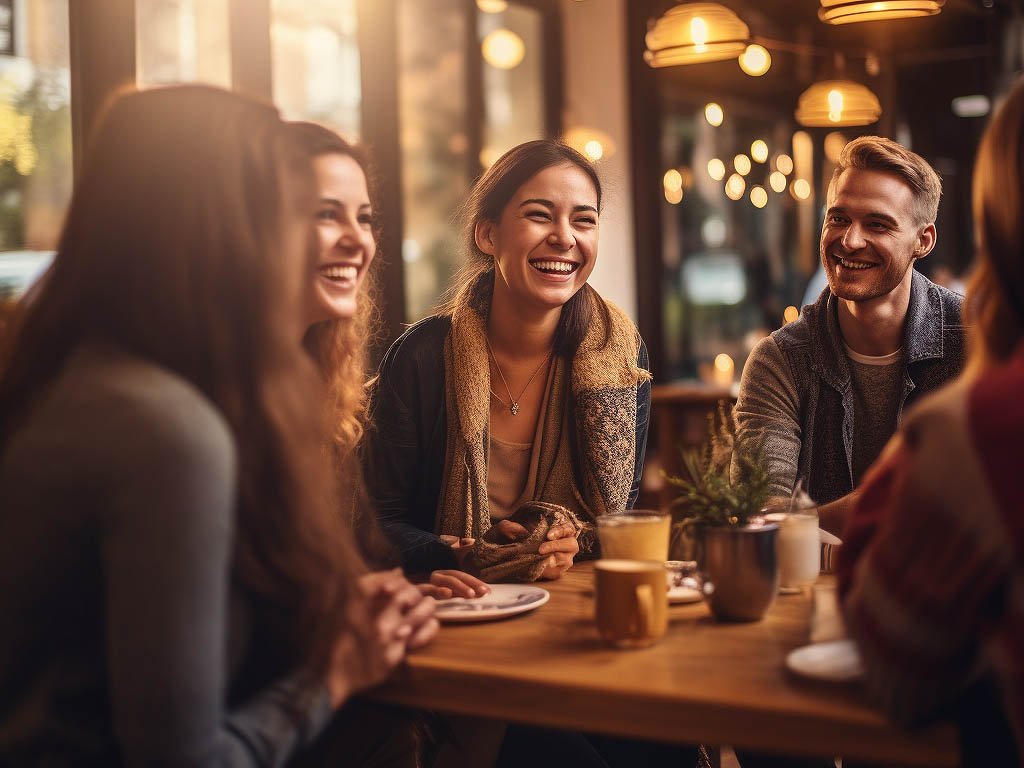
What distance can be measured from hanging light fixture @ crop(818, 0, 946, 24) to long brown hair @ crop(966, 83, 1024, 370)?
2328 millimetres

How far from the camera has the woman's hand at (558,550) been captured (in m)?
1.84

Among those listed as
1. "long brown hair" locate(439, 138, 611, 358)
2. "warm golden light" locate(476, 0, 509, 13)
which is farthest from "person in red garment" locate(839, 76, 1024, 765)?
"warm golden light" locate(476, 0, 509, 13)

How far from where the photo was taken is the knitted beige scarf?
222cm

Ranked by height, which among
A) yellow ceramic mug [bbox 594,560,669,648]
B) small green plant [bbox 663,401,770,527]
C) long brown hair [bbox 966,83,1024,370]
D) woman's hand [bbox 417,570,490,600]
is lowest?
woman's hand [bbox 417,570,490,600]

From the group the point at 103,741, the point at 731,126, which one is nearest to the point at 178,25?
the point at 103,741

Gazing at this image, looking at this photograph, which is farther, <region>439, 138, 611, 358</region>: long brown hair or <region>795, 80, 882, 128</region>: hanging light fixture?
<region>795, 80, 882, 128</region>: hanging light fixture

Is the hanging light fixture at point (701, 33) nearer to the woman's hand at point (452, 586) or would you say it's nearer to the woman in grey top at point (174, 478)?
the woman's hand at point (452, 586)

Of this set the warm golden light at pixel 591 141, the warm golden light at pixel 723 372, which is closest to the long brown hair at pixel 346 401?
the warm golden light at pixel 591 141

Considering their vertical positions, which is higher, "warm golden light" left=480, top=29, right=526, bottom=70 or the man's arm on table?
"warm golden light" left=480, top=29, right=526, bottom=70

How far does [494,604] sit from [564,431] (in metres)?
0.73

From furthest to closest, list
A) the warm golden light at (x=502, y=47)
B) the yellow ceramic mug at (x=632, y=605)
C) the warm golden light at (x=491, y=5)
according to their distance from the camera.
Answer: the warm golden light at (x=491, y=5), the warm golden light at (x=502, y=47), the yellow ceramic mug at (x=632, y=605)

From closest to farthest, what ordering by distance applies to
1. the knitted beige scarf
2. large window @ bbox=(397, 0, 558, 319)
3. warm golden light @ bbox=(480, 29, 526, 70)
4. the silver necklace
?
1. the knitted beige scarf
2. the silver necklace
3. large window @ bbox=(397, 0, 558, 319)
4. warm golden light @ bbox=(480, 29, 526, 70)

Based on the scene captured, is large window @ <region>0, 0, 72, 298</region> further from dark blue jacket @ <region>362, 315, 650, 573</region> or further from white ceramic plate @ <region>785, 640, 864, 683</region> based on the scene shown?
white ceramic plate @ <region>785, 640, 864, 683</region>

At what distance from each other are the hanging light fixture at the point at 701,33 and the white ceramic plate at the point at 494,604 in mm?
3229
